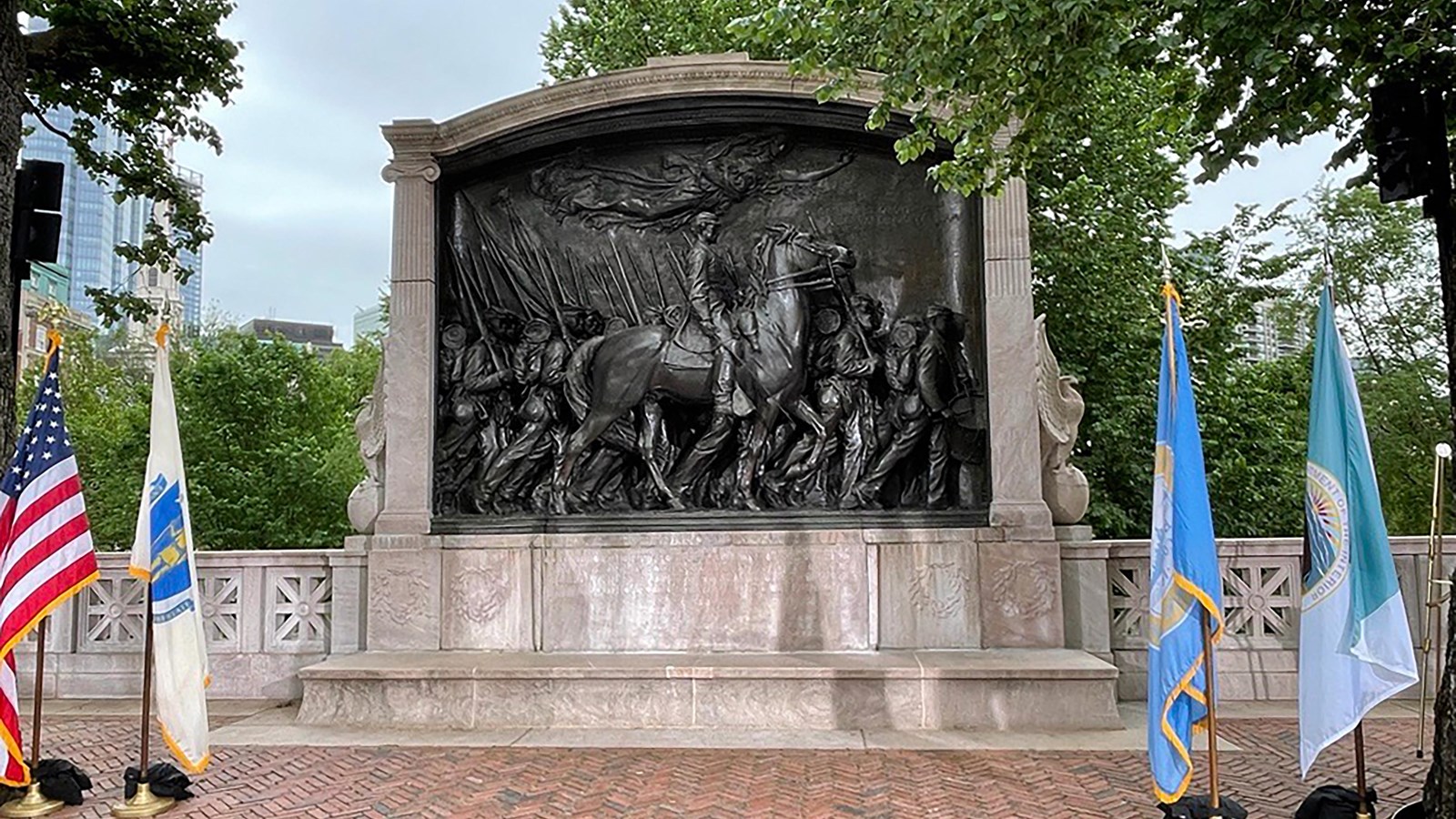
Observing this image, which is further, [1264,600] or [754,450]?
[754,450]

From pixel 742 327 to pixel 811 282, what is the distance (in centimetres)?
85

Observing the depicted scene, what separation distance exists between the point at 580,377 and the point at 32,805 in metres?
5.96

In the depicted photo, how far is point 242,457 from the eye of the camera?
23.2 meters

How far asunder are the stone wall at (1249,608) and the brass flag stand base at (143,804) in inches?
299

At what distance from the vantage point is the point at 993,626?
966 cm

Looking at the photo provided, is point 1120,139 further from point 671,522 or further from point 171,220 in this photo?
point 171,220

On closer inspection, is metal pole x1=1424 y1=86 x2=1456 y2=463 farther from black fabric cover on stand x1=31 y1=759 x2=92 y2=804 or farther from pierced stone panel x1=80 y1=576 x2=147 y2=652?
pierced stone panel x1=80 y1=576 x2=147 y2=652

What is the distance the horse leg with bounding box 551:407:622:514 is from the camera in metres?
10.8

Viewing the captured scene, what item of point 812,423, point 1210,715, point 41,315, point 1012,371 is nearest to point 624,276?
point 812,423

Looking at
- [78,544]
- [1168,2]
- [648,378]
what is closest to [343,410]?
[648,378]

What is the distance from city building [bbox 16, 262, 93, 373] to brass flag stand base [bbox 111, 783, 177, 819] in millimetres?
3624

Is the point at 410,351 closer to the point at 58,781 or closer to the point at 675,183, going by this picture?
the point at 675,183

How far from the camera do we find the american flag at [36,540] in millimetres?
6566

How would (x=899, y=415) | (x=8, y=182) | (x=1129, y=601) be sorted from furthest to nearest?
1. (x=899, y=415)
2. (x=1129, y=601)
3. (x=8, y=182)
